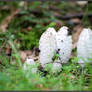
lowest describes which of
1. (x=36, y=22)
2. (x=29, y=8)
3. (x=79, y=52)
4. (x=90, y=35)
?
(x=79, y=52)

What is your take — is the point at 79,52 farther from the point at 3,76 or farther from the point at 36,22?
the point at 36,22

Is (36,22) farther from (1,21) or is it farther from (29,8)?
(1,21)

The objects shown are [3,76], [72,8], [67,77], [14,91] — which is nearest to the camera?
[14,91]

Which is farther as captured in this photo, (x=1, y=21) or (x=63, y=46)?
(x=1, y=21)

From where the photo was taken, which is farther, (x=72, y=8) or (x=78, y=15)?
(x=72, y=8)

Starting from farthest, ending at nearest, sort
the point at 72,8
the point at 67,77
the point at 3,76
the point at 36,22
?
the point at 72,8
the point at 36,22
the point at 67,77
the point at 3,76

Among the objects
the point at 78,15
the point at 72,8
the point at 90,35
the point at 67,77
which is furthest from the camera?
the point at 72,8

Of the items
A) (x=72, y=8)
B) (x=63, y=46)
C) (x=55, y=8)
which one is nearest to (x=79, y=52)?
(x=63, y=46)

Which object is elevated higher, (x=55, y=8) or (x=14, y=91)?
(x=55, y=8)

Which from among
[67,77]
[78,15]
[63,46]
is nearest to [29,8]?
[78,15]
